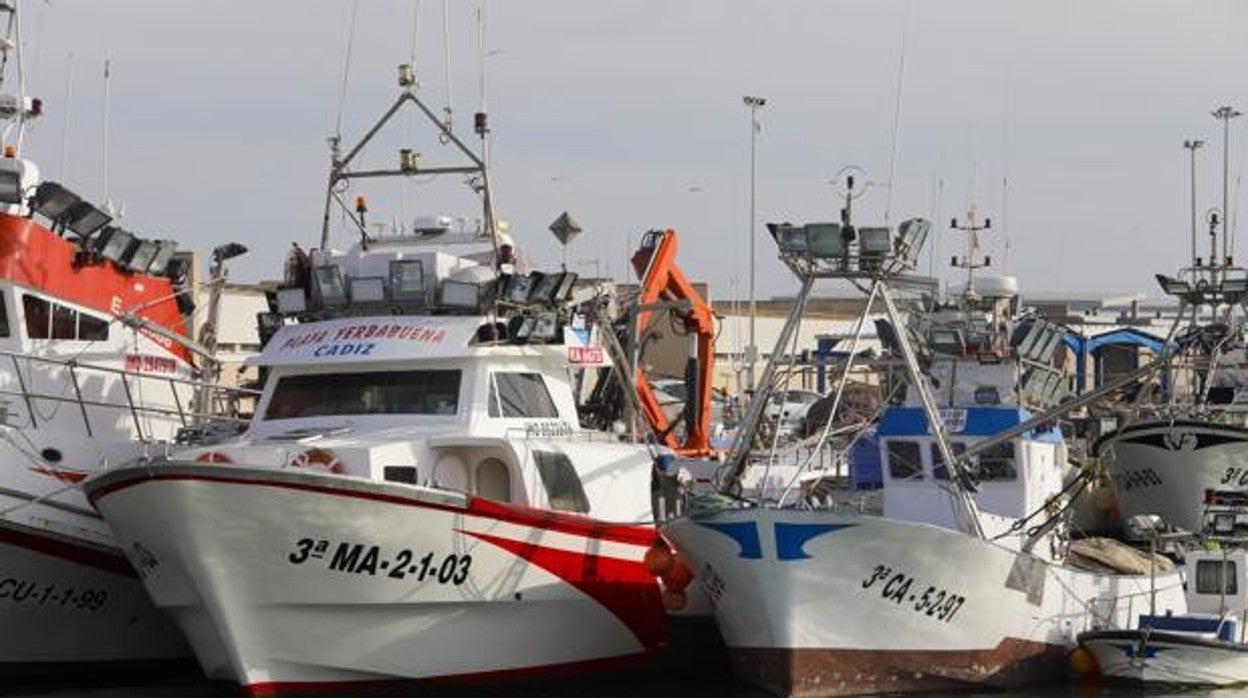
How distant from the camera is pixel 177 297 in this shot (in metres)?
25.3

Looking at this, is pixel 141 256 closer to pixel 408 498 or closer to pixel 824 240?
pixel 408 498

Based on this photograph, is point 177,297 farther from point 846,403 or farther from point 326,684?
point 846,403

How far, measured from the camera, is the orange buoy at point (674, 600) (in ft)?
68.0

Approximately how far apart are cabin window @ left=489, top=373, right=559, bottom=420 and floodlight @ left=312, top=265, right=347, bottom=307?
188cm

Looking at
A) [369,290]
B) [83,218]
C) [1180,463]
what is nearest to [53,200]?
[83,218]

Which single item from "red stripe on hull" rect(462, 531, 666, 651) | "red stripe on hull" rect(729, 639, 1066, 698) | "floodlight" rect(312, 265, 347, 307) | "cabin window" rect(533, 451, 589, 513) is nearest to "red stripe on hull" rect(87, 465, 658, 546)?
"red stripe on hull" rect(462, 531, 666, 651)

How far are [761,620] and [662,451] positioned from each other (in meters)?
2.74

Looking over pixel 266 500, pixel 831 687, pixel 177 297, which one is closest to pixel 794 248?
pixel 831 687

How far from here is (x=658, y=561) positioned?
20.0m

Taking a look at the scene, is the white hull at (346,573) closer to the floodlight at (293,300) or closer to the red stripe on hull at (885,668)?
the red stripe on hull at (885,668)

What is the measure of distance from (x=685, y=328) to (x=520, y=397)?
16.4 ft

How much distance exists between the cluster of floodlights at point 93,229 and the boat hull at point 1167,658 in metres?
10.6

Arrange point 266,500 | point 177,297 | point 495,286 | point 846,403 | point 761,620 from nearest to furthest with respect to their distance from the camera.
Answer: point 266,500
point 761,620
point 495,286
point 177,297
point 846,403

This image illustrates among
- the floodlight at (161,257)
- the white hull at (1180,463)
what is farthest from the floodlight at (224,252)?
the white hull at (1180,463)
